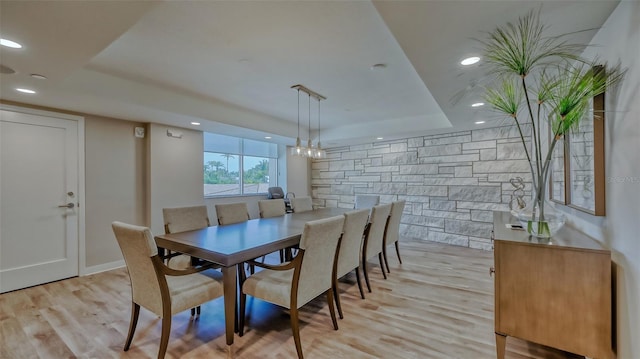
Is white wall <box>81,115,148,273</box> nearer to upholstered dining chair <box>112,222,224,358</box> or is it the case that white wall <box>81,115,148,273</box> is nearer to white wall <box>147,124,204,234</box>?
white wall <box>147,124,204,234</box>

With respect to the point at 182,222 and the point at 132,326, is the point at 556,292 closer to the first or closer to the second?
the point at 132,326

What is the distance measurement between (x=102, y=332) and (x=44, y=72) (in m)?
2.16

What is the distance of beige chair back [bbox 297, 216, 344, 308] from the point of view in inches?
73.9

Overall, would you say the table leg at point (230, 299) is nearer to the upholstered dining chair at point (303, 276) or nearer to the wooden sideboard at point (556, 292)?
the upholstered dining chair at point (303, 276)

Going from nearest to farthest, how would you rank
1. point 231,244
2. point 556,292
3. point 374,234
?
point 556,292 < point 231,244 < point 374,234

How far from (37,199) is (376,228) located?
405 cm

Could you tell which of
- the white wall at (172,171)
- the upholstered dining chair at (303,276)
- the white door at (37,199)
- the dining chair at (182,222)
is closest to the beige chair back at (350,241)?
the upholstered dining chair at (303,276)

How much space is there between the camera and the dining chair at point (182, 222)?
252 centimetres

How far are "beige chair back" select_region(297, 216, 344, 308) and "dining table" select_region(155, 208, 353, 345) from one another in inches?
14.1

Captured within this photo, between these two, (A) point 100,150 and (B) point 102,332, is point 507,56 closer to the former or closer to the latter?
(B) point 102,332

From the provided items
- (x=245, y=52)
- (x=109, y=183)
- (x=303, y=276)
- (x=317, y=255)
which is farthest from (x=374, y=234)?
(x=109, y=183)

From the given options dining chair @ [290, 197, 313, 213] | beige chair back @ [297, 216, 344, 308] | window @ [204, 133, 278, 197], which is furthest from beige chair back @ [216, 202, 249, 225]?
window @ [204, 133, 278, 197]

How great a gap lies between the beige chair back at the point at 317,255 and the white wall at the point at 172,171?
3218 millimetres

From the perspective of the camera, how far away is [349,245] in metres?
2.54
